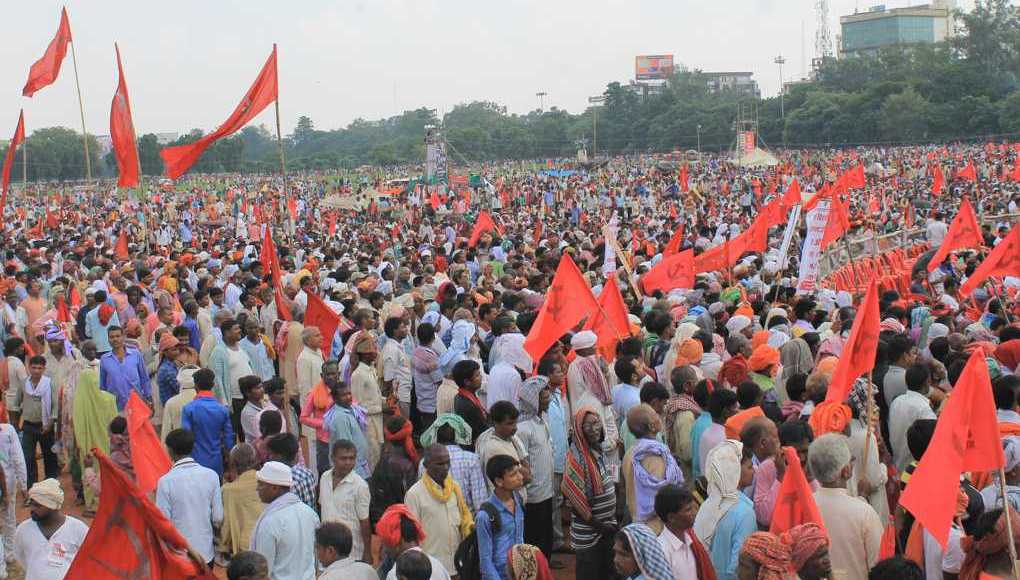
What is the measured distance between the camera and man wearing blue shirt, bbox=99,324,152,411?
27.8ft

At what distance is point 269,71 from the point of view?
45.5ft

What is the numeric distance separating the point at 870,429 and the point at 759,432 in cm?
50

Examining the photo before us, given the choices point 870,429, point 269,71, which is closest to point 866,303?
point 870,429

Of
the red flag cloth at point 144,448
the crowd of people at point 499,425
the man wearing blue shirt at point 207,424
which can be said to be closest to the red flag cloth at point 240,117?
the crowd of people at point 499,425

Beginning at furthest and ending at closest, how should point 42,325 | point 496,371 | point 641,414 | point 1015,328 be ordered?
point 42,325
point 1015,328
point 496,371
point 641,414

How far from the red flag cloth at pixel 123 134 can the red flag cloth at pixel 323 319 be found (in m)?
7.99

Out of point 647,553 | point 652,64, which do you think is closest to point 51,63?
point 647,553

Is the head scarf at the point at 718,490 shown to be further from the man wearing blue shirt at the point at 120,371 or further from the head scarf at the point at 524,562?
the man wearing blue shirt at the point at 120,371

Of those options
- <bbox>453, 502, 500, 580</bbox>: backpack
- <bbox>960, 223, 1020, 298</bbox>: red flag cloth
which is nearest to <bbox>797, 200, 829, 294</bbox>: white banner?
<bbox>960, 223, 1020, 298</bbox>: red flag cloth

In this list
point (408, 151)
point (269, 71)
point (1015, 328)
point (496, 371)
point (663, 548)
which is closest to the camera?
point (663, 548)

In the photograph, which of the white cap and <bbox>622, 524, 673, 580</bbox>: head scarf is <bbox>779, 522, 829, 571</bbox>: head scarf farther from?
the white cap

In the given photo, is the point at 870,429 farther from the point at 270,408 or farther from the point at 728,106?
the point at 728,106

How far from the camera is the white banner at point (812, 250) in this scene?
32.4 feet

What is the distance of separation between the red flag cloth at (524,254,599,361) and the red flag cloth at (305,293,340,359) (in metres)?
2.07
